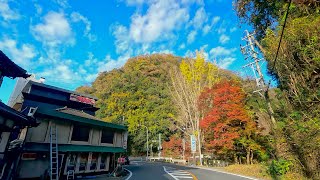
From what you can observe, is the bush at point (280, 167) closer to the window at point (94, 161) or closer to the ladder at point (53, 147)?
the window at point (94, 161)

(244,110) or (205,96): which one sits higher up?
(205,96)

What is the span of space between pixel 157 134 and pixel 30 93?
35.1 m

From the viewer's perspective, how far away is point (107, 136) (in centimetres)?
1977

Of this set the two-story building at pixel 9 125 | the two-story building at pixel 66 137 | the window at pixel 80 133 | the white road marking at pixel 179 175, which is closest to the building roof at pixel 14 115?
the two-story building at pixel 9 125

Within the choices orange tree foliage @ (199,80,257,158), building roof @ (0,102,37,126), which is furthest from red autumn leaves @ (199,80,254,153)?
building roof @ (0,102,37,126)

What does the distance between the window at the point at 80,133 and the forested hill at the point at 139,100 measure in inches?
1187

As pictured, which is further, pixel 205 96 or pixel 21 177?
pixel 205 96

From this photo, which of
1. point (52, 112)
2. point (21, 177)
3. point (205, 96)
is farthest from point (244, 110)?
point (21, 177)

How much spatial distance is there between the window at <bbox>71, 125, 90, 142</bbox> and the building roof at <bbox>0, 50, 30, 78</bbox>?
5.73 m

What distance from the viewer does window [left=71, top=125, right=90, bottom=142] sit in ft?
54.3

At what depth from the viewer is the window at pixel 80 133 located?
16562mm

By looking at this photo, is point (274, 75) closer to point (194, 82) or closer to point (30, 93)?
point (194, 82)

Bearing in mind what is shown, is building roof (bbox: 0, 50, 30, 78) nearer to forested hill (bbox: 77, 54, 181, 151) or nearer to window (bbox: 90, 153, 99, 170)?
window (bbox: 90, 153, 99, 170)

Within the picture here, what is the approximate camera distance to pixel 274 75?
53.5ft
